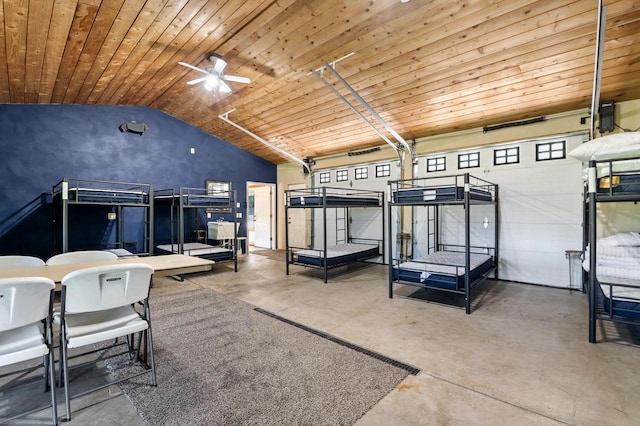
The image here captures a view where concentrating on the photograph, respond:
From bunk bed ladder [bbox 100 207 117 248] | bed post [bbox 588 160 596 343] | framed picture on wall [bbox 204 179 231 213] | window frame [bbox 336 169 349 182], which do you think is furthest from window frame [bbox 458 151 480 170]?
bunk bed ladder [bbox 100 207 117 248]

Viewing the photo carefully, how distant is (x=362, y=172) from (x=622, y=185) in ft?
17.3

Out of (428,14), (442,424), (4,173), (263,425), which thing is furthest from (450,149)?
(4,173)

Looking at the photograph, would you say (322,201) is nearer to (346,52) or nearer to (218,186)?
(346,52)

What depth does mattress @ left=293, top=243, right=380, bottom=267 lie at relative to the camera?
5660 mm

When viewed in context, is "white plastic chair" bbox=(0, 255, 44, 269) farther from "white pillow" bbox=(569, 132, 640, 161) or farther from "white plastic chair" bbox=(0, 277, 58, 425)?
"white pillow" bbox=(569, 132, 640, 161)

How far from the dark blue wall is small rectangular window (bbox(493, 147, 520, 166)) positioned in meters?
6.93

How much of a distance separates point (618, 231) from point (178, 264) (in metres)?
5.97

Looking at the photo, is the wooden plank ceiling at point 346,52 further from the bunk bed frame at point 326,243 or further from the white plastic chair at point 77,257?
→ the white plastic chair at point 77,257

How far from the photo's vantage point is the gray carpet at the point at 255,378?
193 centimetres

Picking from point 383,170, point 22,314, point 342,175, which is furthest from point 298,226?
point 22,314

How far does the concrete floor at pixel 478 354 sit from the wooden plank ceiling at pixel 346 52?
3.13 m

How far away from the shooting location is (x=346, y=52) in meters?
4.17

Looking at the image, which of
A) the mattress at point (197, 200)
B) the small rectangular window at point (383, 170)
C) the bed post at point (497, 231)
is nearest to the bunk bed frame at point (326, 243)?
the small rectangular window at point (383, 170)

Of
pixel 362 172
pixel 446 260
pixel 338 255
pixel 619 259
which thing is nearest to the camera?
pixel 619 259
